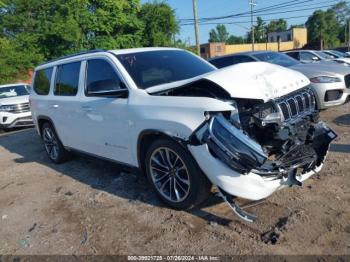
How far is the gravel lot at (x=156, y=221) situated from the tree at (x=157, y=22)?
2479 centimetres

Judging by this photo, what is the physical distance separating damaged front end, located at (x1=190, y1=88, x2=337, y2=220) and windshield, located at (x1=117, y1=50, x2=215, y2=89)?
128 centimetres

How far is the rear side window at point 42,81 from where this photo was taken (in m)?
6.35

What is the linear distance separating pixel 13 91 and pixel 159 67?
10.1 m

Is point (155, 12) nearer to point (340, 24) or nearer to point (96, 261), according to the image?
point (96, 261)

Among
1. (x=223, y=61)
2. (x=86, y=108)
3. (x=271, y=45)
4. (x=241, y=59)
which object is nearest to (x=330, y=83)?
(x=241, y=59)

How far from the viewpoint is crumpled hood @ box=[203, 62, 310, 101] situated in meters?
3.47

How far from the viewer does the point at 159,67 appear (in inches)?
184

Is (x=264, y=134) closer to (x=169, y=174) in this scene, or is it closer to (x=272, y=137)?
(x=272, y=137)

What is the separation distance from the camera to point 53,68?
6148 mm

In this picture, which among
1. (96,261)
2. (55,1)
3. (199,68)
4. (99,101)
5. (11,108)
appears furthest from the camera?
(55,1)

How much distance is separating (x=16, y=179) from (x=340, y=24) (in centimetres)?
10201

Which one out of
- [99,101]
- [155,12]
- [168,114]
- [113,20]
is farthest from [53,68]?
[155,12]

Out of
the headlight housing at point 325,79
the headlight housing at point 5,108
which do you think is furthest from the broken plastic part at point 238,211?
the headlight housing at point 5,108

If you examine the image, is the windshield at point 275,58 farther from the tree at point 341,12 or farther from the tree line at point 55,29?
the tree at point 341,12
